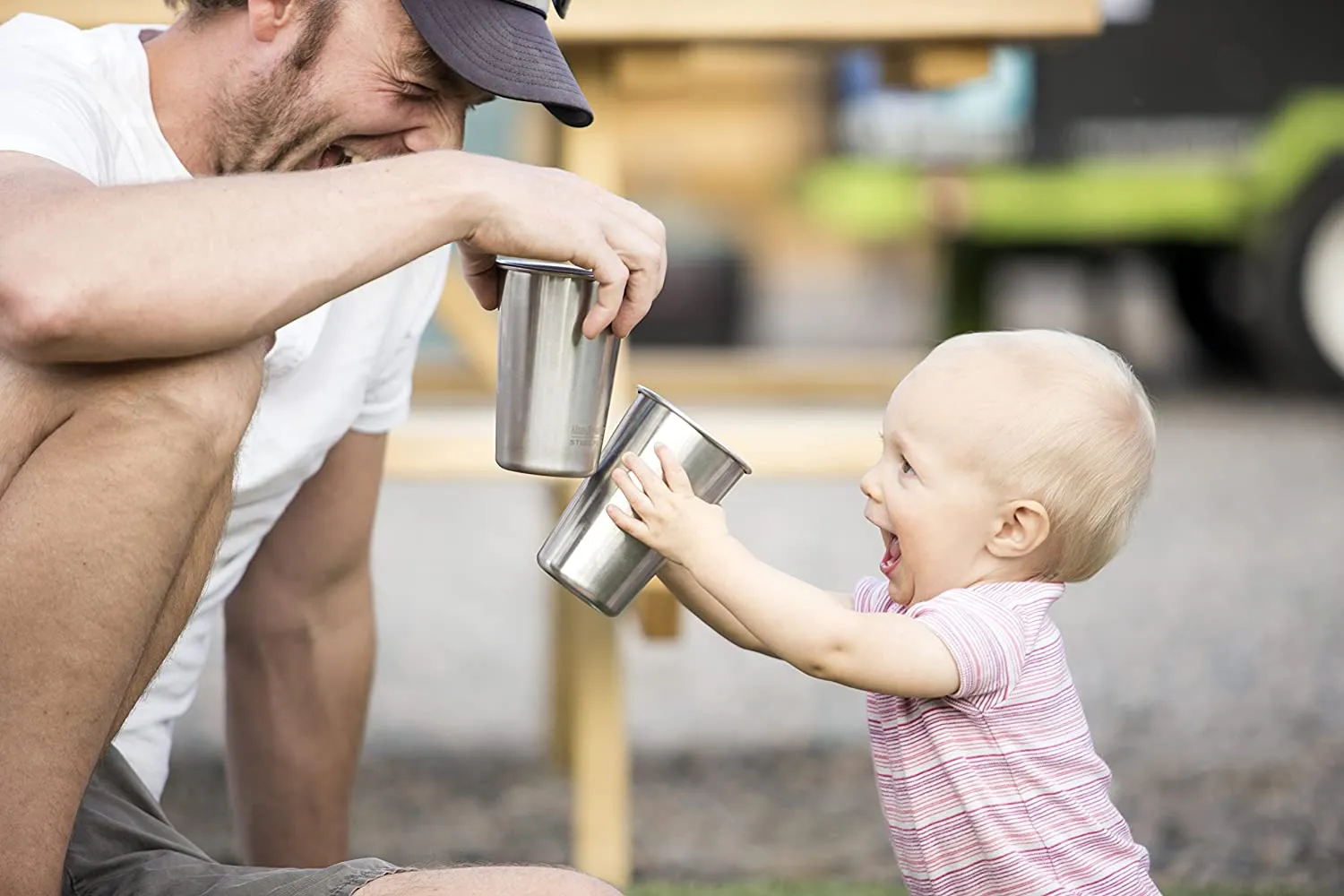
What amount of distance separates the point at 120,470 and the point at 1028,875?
0.98 meters

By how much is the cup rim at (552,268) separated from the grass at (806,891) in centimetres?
A: 124

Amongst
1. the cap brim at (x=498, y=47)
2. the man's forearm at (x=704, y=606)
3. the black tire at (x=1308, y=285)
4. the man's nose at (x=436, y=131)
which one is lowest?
the black tire at (x=1308, y=285)

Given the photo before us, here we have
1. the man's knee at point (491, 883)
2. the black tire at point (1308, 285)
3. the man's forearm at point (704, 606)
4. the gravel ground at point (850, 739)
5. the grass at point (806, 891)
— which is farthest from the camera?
the black tire at point (1308, 285)

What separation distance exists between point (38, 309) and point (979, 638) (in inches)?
37.2

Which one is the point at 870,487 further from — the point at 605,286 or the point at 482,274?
the point at 482,274

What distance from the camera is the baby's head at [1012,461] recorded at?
5.76 ft

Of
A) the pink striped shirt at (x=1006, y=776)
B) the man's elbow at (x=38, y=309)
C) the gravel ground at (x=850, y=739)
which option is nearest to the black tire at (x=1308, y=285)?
the gravel ground at (x=850, y=739)

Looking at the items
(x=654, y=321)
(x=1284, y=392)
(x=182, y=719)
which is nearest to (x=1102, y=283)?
(x=1284, y=392)

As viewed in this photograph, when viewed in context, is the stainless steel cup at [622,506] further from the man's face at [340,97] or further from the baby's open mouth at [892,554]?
the man's face at [340,97]

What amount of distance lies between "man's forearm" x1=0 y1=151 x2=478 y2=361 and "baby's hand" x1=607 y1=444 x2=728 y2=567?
329mm

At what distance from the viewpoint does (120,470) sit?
1.46 metres

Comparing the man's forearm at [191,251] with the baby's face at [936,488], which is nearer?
the man's forearm at [191,251]

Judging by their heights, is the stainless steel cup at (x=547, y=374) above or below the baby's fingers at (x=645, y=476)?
above

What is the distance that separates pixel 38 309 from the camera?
4.58 feet
